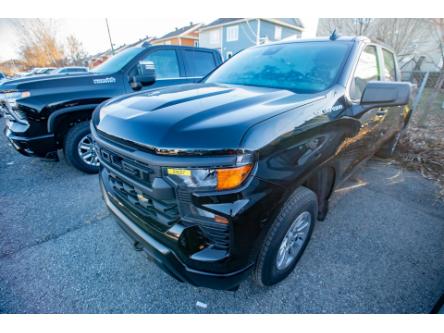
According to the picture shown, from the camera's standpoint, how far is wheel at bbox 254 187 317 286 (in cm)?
148

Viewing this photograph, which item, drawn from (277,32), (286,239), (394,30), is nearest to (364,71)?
(286,239)

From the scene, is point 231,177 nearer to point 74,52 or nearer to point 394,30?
point 394,30

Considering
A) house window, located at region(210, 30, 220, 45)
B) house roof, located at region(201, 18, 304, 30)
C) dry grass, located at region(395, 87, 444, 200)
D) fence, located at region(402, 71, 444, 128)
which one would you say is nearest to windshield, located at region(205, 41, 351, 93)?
dry grass, located at region(395, 87, 444, 200)

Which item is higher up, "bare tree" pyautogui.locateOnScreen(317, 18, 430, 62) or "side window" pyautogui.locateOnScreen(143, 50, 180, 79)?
"bare tree" pyautogui.locateOnScreen(317, 18, 430, 62)

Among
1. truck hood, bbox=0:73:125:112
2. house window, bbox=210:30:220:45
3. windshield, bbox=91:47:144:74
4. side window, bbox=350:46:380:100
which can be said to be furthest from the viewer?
house window, bbox=210:30:220:45

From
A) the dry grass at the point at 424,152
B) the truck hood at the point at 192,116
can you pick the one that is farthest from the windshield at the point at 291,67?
the dry grass at the point at 424,152

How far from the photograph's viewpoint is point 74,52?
95.7 ft

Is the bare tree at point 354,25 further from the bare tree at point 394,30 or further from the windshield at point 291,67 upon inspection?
the windshield at point 291,67

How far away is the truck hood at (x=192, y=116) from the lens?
3.71 feet

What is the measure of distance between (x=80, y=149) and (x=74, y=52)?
3436cm

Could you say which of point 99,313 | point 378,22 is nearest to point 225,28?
point 378,22

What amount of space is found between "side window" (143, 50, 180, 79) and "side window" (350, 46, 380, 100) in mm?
3160

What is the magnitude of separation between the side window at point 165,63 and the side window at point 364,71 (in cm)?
316

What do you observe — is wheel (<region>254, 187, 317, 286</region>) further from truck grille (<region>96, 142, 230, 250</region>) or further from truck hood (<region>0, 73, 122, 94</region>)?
truck hood (<region>0, 73, 122, 94</region>)
